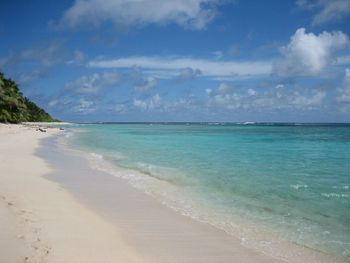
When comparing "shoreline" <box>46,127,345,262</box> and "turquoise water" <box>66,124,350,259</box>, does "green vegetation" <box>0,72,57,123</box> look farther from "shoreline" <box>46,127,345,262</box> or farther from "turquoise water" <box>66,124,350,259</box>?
"shoreline" <box>46,127,345,262</box>

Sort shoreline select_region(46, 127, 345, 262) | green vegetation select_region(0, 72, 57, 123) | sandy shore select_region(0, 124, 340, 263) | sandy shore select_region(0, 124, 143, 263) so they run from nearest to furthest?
sandy shore select_region(0, 124, 143, 263)
sandy shore select_region(0, 124, 340, 263)
shoreline select_region(46, 127, 345, 262)
green vegetation select_region(0, 72, 57, 123)

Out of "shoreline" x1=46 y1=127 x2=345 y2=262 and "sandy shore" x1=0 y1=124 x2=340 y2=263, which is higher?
"sandy shore" x1=0 y1=124 x2=340 y2=263

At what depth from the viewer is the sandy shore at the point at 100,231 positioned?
579cm

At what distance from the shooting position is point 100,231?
7.14m

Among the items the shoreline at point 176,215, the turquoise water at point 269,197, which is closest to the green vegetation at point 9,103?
the turquoise water at point 269,197

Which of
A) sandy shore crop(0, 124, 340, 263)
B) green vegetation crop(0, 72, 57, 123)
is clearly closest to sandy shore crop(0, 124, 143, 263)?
sandy shore crop(0, 124, 340, 263)

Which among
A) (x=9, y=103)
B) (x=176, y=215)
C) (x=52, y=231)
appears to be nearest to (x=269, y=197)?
(x=176, y=215)

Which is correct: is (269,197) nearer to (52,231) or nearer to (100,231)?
(100,231)

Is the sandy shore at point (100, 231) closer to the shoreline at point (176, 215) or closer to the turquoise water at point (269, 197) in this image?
the shoreline at point (176, 215)

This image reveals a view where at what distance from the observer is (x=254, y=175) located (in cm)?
1627

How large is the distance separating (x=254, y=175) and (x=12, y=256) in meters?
12.5

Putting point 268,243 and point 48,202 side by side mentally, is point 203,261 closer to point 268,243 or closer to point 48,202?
point 268,243

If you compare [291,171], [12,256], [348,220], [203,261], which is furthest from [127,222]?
[291,171]

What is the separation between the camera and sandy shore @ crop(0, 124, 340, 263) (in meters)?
5.79
